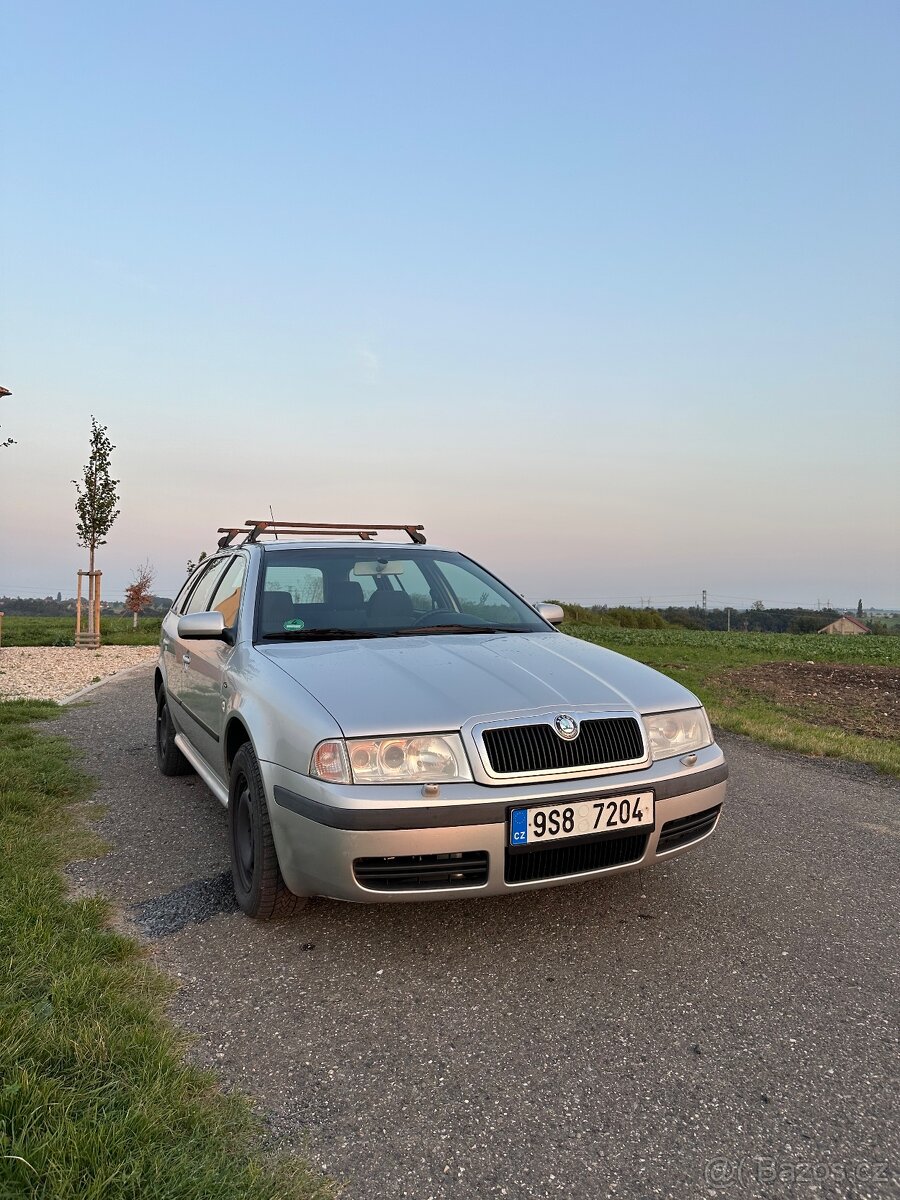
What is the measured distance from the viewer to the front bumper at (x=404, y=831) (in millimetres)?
2629

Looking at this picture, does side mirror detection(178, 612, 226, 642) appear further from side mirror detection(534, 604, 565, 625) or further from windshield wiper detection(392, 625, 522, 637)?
side mirror detection(534, 604, 565, 625)

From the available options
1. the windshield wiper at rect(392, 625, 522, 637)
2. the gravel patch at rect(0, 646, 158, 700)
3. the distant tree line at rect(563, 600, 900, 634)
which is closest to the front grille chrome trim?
the windshield wiper at rect(392, 625, 522, 637)

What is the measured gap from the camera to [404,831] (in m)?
2.62

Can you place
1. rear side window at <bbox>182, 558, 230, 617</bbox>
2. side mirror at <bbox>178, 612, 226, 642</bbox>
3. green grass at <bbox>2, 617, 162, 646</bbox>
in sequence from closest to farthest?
side mirror at <bbox>178, 612, 226, 642</bbox>
rear side window at <bbox>182, 558, 230, 617</bbox>
green grass at <bbox>2, 617, 162, 646</bbox>

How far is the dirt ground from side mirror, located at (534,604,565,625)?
632 centimetres

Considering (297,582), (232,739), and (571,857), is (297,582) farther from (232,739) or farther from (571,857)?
(571,857)

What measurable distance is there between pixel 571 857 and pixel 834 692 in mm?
13398

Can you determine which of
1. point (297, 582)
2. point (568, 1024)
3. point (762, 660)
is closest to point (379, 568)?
point (297, 582)

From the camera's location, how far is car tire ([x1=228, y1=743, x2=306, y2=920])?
3.02m

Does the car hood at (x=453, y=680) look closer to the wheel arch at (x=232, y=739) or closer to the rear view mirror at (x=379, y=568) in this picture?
the wheel arch at (x=232, y=739)

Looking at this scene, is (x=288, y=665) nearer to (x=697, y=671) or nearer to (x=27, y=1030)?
(x=27, y=1030)

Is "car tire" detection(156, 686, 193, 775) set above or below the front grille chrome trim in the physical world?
below

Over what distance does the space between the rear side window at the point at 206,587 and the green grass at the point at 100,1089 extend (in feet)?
7.39

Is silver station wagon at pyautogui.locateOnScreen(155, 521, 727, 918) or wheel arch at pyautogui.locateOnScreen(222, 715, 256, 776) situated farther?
wheel arch at pyautogui.locateOnScreen(222, 715, 256, 776)
